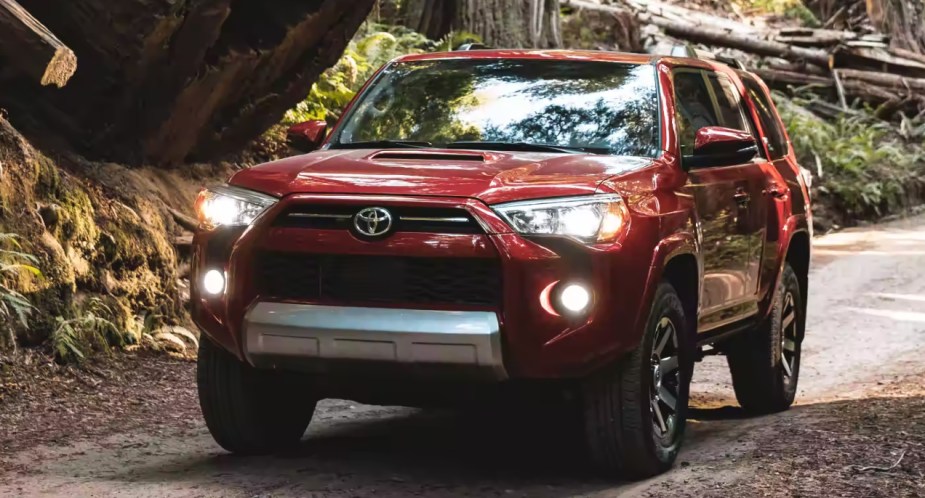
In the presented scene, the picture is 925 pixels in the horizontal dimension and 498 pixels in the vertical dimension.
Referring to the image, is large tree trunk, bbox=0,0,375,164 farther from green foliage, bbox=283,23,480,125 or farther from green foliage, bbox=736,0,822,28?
green foliage, bbox=736,0,822,28

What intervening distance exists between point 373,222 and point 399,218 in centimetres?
11

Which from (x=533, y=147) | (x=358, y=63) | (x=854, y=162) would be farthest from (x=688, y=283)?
(x=854, y=162)

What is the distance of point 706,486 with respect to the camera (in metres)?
5.70

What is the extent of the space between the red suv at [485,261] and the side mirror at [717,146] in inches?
0.6

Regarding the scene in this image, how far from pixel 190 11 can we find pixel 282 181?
12.5 feet

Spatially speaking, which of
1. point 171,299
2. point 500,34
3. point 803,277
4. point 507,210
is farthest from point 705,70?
point 500,34

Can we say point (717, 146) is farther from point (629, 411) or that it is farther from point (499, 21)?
point (499, 21)

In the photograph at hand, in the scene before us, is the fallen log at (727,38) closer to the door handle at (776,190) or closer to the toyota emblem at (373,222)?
the door handle at (776,190)

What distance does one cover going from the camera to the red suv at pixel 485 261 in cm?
550

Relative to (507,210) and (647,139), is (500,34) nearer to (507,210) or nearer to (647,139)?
(647,139)

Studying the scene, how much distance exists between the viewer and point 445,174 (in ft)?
18.9

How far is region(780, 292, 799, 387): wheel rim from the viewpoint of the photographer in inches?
337

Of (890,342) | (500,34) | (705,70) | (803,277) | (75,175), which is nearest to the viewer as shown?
(705,70)

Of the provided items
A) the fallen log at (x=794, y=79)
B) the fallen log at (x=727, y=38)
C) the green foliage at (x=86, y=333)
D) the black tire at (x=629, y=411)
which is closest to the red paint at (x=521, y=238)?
the black tire at (x=629, y=411)
